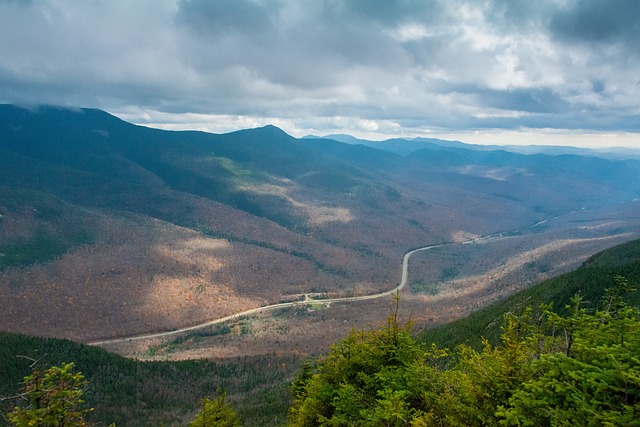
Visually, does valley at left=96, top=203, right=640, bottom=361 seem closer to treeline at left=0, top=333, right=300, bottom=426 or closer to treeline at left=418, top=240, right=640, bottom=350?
treeline at left=0, top=333, right=300, bottom=426

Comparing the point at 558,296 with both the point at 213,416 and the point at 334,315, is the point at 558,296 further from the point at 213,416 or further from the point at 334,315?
the point at 334,315

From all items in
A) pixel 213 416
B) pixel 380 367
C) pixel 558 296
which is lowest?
pixel 558 296

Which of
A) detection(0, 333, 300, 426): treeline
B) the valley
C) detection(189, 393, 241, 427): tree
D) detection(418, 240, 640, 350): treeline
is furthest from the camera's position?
the valley

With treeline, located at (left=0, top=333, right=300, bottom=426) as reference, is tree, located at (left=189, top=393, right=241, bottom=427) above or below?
above

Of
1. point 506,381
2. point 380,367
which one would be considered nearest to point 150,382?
point 380,367

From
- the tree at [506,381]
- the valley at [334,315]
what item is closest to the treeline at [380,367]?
the tree at [506,381]

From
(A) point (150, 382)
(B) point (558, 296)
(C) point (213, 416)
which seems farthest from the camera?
(A) point (150, 382)

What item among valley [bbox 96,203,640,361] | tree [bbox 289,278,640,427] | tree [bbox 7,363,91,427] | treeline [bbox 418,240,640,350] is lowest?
valley [bbox 96,203,640,361]

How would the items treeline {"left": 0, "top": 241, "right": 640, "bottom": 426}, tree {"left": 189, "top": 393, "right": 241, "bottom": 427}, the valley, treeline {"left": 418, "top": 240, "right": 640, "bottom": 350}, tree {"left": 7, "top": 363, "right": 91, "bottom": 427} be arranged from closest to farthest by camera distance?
treeline {"left": 0, "top": 241, "right": 640, "bottom": 426}
tree {"left": 7, "top": 363, "right": 91, "bottom": 427}
tree {"left": 189, "top": 393, "right": 241, "bottom": 427}
treeline {"left": 418, "top": 240, "right": 640, "bottom": 350}
the valley

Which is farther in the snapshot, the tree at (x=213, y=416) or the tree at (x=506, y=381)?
the tree at (x=213, y=416)

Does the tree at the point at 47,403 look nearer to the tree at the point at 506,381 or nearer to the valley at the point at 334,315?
the tree at the point at 506,381

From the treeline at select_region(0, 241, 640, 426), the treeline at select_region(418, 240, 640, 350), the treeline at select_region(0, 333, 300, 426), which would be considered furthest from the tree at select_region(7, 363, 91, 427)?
the treeline at select_region(418, 240, 640, 350)

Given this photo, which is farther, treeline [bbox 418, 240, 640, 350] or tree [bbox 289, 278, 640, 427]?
treeline [bbox 418, 240, 640, 350]
